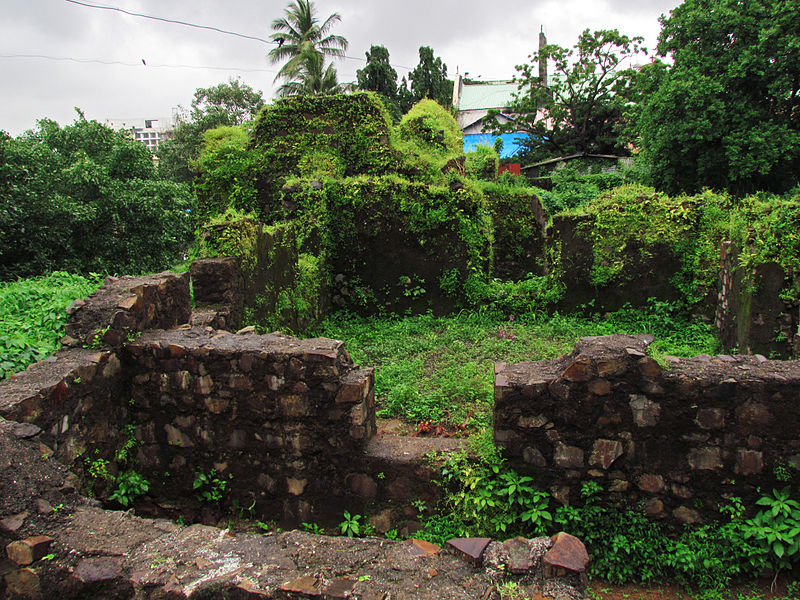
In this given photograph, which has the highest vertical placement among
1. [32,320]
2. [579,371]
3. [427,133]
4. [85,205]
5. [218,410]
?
[427,133]

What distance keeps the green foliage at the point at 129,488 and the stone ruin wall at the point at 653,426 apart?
2.76m

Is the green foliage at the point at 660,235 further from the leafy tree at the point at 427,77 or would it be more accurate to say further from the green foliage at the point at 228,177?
the leafy tree at the point at 427,77

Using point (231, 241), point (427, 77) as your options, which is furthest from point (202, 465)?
point (427, 77)

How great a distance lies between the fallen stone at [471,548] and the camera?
248 centimetres

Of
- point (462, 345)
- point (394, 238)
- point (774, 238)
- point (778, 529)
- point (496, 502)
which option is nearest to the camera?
point (778, 529)

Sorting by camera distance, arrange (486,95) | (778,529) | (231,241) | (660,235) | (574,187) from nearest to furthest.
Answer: (778,529)
(231,241)
(660,235)
(574,187)
(486,95)

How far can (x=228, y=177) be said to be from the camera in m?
11.7

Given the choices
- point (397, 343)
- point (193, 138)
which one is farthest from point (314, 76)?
point (397, 343)

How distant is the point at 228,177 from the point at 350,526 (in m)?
9.81

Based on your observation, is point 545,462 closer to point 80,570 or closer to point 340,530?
point 340,530

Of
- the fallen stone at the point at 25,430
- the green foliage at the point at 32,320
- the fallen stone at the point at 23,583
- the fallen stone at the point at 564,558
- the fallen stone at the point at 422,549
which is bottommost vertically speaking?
the fallen stone at the point at 23,583

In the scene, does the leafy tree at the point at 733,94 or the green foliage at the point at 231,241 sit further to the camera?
the leafy tree at the point at 733,94

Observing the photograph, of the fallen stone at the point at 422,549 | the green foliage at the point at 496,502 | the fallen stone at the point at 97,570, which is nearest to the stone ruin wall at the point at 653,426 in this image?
the green foliage at the point at 496,502

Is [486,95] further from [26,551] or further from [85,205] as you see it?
[26,551]
